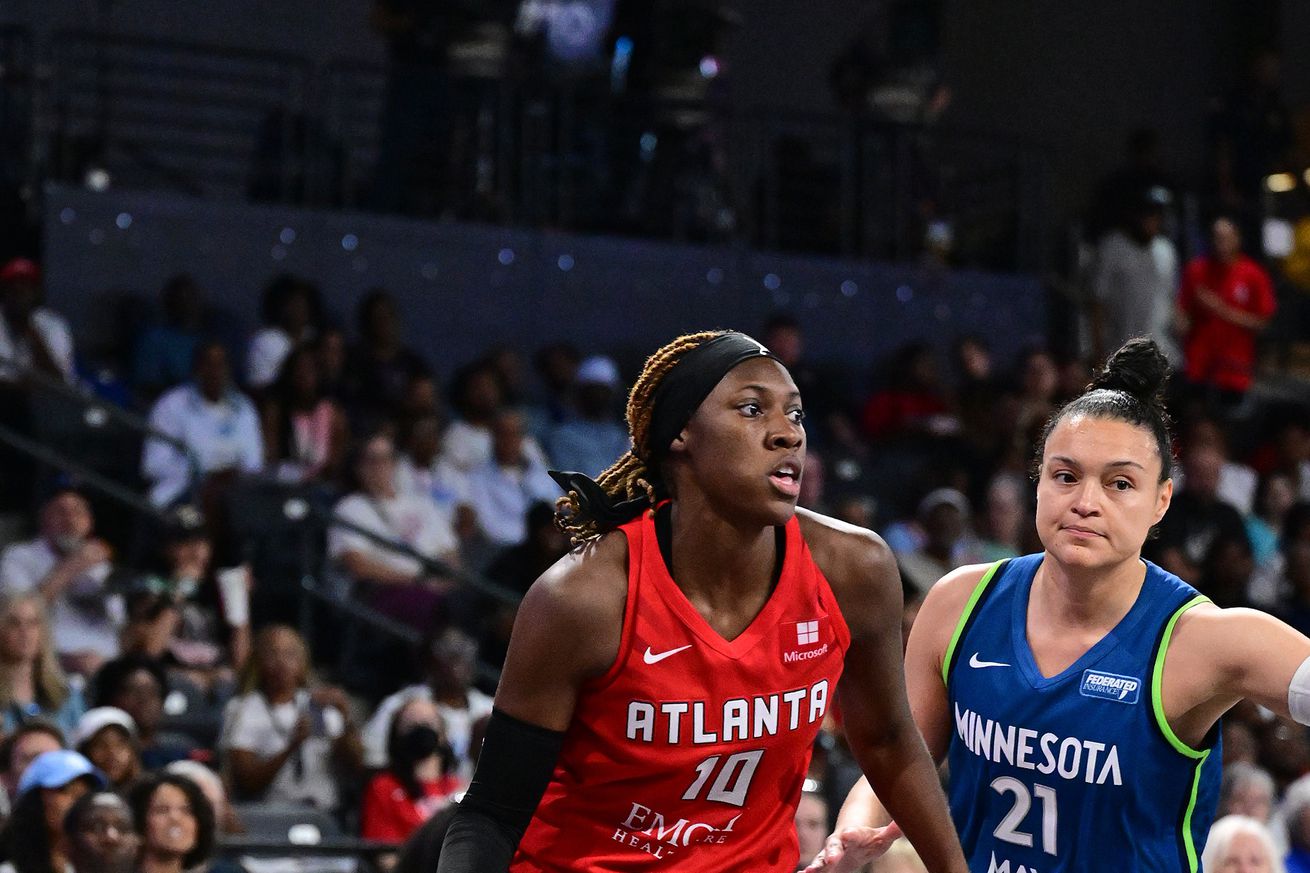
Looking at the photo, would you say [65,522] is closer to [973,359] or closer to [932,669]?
[932,669]

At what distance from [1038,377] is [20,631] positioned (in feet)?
22.0

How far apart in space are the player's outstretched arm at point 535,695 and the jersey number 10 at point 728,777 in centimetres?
25

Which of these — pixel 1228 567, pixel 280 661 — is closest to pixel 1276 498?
pixel 1228 567

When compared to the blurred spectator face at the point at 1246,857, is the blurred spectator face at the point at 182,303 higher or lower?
higher

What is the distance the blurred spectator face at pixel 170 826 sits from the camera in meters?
6.37

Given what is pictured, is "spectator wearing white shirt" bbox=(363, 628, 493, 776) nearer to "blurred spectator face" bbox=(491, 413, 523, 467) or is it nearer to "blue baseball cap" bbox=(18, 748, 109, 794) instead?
"blue baseball cap" bbox=(18, 748, 109, 794)

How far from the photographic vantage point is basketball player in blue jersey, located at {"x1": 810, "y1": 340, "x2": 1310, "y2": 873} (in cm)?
377

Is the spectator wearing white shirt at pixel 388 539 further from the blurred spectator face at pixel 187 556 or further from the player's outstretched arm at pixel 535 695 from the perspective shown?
the player's outstretched arm at pixel 535 695

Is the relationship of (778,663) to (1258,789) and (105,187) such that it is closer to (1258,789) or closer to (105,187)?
(1258,789)

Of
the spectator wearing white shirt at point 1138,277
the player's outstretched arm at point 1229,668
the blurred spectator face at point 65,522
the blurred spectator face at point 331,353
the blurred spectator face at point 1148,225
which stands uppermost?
the blurred spectator face at point 1148,225

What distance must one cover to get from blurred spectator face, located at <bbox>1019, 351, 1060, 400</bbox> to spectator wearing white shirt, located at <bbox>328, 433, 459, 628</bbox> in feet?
13.2

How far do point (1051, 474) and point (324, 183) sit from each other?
30.2ft

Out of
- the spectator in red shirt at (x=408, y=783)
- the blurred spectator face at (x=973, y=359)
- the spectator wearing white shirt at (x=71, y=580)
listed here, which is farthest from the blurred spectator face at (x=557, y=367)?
the spectator in red shirt at (x=408, y=783)

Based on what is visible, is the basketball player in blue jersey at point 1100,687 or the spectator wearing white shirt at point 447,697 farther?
the spectator wearing white shirt at point 447,697
